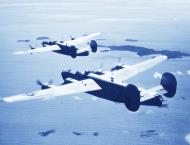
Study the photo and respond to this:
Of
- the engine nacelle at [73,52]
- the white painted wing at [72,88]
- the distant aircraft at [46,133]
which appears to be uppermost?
the engine nacelle at [73,52]

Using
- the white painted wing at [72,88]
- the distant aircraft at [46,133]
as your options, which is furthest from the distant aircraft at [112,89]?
the distant aircraft at [46,133]

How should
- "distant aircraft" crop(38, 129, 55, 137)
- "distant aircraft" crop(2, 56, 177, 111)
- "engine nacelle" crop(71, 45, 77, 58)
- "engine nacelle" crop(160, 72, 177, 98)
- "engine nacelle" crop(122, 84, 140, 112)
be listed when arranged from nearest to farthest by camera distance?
"engine nacelle" crop(122, 84, 140, 112)
"distant aircraft" crop(2, 56, 177, 111)
"engine nacelle" crop(160, 72, 177, 98)
"engine nacelle" crop(71, 45, 77, 58)
"distant aircraft" crop(38, 129, 55, 137)

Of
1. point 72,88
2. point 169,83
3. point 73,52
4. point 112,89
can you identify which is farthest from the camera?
point 73,52

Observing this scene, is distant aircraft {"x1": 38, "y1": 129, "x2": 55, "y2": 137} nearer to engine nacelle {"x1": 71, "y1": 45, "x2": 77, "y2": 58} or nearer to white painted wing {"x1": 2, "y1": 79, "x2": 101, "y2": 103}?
engine nacelle {"x1": 71, "y1": 45, "x2": 77, "y2": 58}

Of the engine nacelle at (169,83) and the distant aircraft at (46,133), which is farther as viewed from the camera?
the distant aircraft at (46,133)

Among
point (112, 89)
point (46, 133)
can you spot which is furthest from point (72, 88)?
point (46, 133)

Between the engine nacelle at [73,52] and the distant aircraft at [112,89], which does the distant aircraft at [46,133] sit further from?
the distant aircraft at [112,89]

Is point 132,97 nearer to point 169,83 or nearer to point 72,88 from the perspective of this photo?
point 169,83

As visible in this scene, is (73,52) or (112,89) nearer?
(112,89)

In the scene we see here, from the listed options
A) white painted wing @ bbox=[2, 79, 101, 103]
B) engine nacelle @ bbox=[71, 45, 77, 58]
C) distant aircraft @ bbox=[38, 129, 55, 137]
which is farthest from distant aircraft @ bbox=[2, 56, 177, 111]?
distant aircraft @ bbox=[38, 129, 55, 137]
